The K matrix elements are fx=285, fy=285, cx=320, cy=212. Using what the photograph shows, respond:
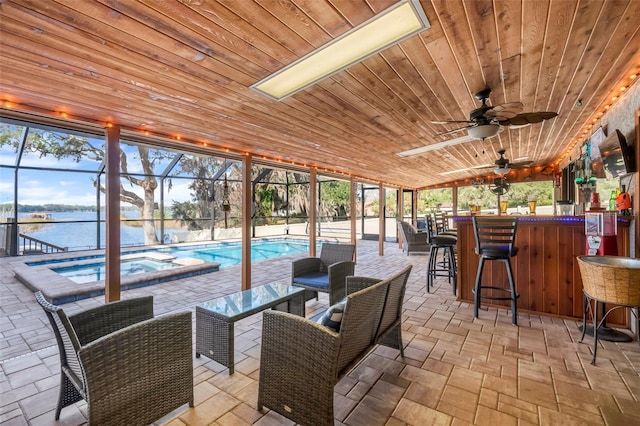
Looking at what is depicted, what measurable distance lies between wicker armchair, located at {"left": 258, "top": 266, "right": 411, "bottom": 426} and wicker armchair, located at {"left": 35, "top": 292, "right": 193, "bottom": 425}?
1.72ft

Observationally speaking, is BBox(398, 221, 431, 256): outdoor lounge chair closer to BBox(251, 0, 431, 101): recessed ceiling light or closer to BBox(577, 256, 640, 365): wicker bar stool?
BBox(577, 256, 640, 365): wicker bar stool

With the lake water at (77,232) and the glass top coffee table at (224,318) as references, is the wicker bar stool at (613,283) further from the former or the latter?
the lake water at (77,232)

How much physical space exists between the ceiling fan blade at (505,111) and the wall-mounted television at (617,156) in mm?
1129

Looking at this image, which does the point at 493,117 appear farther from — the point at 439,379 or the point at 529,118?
the point at 439,379

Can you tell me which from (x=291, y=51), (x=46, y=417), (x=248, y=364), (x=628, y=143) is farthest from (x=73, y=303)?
(x=628, y=143)

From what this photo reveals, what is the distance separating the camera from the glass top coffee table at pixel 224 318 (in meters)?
2.27

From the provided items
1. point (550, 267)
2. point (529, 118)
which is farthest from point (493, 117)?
point (550, 267)

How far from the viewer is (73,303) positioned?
4.11 metres

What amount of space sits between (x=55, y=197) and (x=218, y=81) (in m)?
10.7

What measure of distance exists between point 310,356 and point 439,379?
120cm

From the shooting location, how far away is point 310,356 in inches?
64.3

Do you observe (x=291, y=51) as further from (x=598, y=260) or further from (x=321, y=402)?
(x=598, y=260)

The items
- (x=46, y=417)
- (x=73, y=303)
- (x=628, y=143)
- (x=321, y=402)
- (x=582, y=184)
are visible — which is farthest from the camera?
(x=582, y=184)

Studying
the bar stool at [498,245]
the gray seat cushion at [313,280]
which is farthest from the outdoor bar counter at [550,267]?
the gray seat cushion at [313,280]
